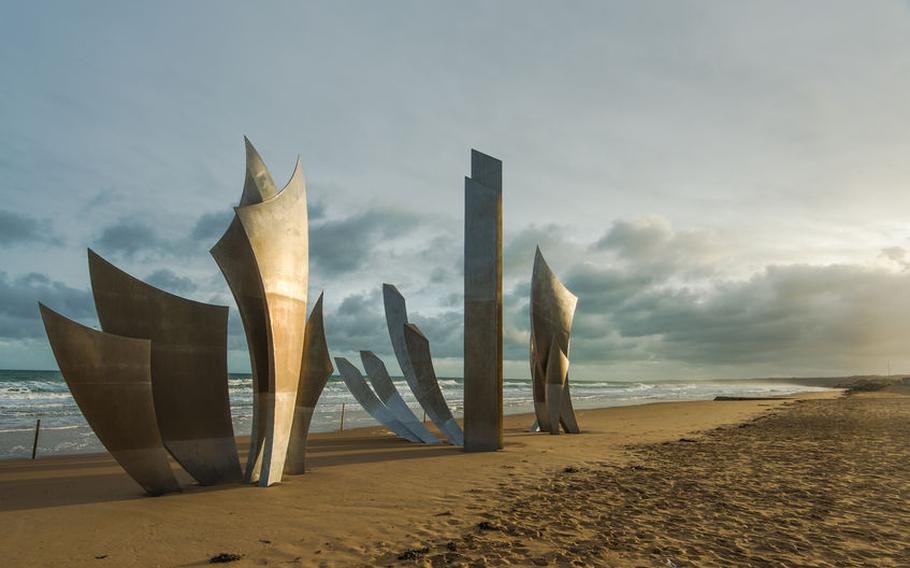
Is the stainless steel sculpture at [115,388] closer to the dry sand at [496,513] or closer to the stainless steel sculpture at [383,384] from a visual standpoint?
the dry sand at [496,513]

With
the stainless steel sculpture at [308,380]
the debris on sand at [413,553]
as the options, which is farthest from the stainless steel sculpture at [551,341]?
the debris on sand at [413,553]

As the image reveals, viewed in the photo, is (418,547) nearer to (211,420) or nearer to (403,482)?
(403,482)

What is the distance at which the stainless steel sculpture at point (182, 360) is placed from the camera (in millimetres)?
7590

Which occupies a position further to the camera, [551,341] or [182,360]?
[551,341]

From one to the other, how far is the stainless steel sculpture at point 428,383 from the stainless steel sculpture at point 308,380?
15.8 ft

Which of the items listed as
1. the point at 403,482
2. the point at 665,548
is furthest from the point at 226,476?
the point at 665,548

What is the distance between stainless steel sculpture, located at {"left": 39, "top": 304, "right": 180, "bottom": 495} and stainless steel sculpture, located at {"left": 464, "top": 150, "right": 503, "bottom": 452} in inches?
254

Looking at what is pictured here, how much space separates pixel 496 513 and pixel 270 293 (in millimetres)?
4165

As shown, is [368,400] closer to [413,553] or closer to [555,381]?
[555,381]

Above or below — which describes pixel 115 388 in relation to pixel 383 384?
above

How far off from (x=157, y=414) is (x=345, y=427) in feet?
41.7

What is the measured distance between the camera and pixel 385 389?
15414 mm

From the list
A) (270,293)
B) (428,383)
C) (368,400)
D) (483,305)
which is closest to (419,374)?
(428,383)

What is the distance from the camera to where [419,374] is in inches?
563
